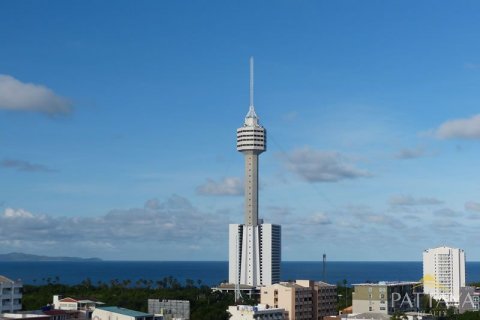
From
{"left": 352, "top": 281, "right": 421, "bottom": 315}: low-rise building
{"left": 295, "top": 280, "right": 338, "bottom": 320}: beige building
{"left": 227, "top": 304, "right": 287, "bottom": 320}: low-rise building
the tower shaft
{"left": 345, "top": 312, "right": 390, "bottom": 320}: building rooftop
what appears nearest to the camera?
{"left": 227, "top": 304, "right": 287, "bottom": 320}: low-rise building

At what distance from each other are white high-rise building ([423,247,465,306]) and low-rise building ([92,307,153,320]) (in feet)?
335

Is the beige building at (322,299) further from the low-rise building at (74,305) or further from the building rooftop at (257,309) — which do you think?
the low-rise building at (74,305)

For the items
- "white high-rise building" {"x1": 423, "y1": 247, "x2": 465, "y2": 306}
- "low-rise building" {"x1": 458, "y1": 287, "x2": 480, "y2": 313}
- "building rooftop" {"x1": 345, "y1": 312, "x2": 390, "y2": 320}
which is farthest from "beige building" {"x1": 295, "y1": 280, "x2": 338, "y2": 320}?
"white high-rise building" {"x1": 423, "y1": 247, "x2": 465, "y2": 306}

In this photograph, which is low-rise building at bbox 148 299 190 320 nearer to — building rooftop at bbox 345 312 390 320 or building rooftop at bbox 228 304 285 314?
building rooftop at bbox 228 304 285 314

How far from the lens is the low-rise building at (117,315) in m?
76.1

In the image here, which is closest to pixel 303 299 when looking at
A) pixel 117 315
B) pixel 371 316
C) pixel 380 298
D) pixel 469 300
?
pixel 380 298

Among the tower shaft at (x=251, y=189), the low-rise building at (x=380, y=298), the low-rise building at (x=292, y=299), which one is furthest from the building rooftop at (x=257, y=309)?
the tower shaft at (x=251, y=189)

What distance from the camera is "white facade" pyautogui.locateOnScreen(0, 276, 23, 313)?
79500 millimetres

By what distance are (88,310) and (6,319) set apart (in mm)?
19795

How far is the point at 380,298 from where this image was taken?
95.2 metres

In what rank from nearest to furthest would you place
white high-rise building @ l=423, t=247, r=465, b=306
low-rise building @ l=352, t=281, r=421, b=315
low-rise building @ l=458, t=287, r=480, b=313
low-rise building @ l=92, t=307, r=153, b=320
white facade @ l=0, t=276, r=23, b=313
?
low-rise building @ l=92, t=307, r=153, b=320 → white facade @ l=0, t=276, r=23, b=313 → low-rise building @ l=352, t=281, r=421, b=315 → low-rise building @ l=458, t=287, r=480, b=313 → white high-rise building @ l=423, t=247, r=465, b=306

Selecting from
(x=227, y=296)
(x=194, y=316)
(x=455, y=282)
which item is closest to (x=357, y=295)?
(x=194, y=316)

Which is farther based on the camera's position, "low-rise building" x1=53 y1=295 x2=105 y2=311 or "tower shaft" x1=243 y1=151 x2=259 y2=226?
"tower shaft" x1=243 y1=151 x2=259 y2=226

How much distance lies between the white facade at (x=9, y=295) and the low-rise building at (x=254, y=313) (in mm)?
26345
